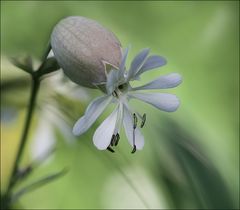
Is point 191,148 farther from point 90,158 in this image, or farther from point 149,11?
point 149,11

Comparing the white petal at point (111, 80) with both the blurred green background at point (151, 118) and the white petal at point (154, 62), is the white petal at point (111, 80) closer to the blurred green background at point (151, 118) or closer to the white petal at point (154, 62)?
the white petal at point (154, 62)

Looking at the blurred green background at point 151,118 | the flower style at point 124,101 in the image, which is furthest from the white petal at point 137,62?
the blurred green background at point 151,118

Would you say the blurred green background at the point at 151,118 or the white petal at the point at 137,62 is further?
the blurred green background at the point at 151,118

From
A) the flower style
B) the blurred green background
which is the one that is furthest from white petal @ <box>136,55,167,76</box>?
the blurred green background

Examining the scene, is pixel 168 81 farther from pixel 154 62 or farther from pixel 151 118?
pixel 151 118

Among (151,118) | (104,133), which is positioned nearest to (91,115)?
(104,133)

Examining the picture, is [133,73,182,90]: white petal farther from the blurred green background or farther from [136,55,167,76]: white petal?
the blurred green background
